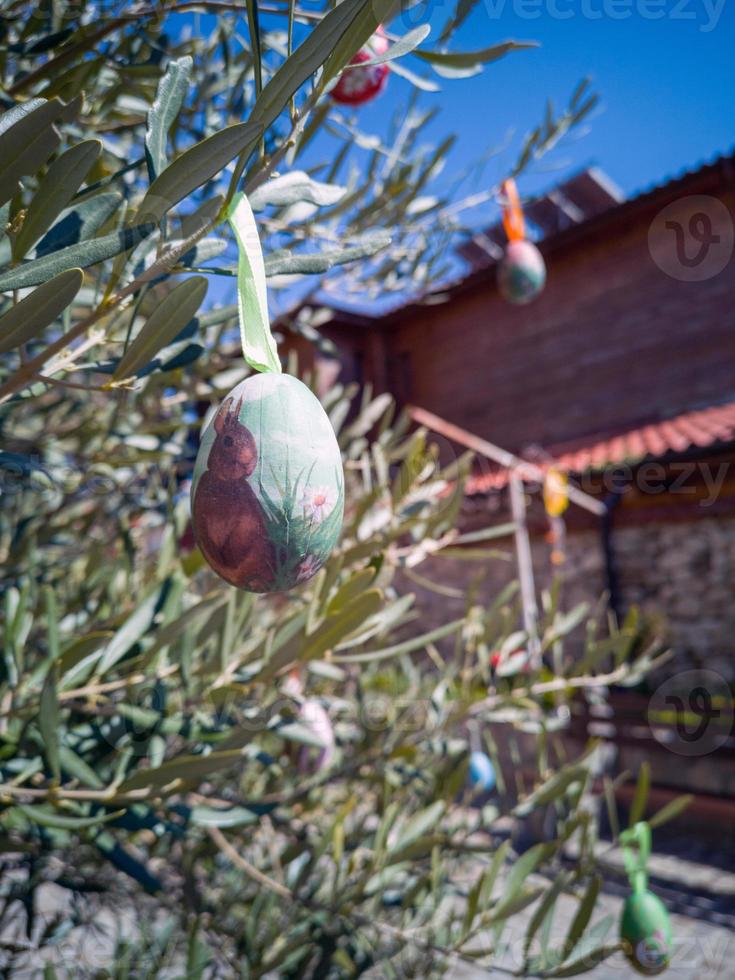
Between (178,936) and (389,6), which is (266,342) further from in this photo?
(178,936)

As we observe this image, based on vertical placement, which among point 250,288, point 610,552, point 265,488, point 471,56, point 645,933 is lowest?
point 645,933

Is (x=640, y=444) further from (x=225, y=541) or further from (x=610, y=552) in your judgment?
(x=225, y=541)

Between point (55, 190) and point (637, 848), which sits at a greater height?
point (55, 190)

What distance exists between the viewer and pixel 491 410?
9.39 m

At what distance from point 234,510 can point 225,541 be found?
3 centimetres

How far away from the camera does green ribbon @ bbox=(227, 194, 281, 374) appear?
1.76ft

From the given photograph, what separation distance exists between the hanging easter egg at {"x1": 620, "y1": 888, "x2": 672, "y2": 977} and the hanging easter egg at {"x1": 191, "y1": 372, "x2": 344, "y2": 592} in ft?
4.10

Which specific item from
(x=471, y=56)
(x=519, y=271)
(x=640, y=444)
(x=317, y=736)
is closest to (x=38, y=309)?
(x=471, y=56)

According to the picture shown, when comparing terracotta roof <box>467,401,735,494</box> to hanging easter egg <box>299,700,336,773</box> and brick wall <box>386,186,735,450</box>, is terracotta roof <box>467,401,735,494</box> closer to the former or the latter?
brick wall <box>386,186,735,450</box>

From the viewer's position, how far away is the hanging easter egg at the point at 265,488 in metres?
0.59

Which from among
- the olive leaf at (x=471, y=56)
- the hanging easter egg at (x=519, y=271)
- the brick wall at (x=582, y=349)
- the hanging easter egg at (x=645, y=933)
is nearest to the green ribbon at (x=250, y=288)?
the olive leaf at (x=471, y=56)

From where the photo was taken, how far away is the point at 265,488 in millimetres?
584

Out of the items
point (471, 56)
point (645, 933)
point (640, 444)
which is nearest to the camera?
point (471, 56)

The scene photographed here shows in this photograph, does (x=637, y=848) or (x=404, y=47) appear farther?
(x=637, y=848)
